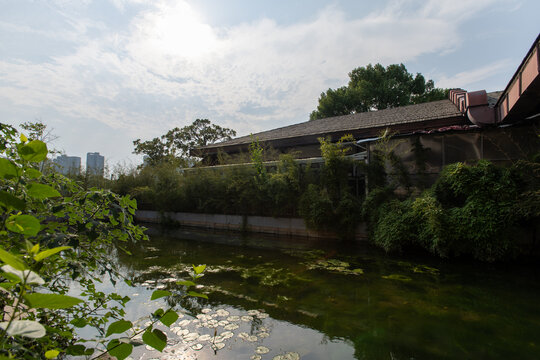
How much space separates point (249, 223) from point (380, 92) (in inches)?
615

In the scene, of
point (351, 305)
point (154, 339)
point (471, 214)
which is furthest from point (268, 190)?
point (154, 339)

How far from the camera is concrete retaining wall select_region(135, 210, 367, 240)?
26.6ft

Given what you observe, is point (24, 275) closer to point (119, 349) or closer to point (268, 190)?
point (119, 349)

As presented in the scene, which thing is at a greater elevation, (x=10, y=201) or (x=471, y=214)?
(x=10, y=201)

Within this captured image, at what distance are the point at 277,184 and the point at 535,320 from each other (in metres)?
6.02

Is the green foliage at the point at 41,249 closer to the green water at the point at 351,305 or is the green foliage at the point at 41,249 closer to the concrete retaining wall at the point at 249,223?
the green water at the point at 351,305

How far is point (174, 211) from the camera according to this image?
11.6 metres

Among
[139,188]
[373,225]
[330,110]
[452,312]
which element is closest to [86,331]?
[452,312]

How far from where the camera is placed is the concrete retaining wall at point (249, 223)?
8117 millimetres

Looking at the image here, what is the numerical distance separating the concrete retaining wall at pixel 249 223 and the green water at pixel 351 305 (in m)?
1.90

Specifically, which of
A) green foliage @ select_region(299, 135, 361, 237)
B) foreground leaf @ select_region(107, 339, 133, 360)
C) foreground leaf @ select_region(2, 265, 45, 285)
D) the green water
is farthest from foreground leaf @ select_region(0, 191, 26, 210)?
green foliage @ select_region(299, 135, 361, 237)

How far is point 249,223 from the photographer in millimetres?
9547

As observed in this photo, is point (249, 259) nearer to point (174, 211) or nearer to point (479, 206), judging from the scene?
point (479, 206)

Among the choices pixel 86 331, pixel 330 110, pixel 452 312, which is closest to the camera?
pixel 86 331
